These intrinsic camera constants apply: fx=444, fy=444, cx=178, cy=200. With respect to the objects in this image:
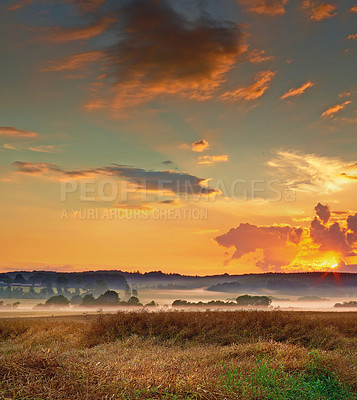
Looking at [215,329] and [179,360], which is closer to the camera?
[179,360]

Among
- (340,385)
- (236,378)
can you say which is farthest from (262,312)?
(236,378)

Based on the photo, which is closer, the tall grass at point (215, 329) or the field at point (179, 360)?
the field at point (179, 360)

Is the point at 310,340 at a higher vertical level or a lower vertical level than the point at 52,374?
lower

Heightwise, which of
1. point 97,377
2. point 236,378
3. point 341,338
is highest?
point 97,377

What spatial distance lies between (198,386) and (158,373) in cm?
112

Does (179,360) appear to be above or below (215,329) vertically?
above

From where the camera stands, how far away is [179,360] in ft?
34.5

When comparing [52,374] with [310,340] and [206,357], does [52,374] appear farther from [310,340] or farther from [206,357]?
[310,340]

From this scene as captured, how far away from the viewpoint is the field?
253 inches

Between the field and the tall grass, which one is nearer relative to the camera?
the field

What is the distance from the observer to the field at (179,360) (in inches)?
253

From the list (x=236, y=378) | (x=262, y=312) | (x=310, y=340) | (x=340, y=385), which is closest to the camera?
(x=236, y=378)

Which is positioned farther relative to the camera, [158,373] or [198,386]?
[158,373]

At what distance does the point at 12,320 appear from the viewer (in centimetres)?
2072
